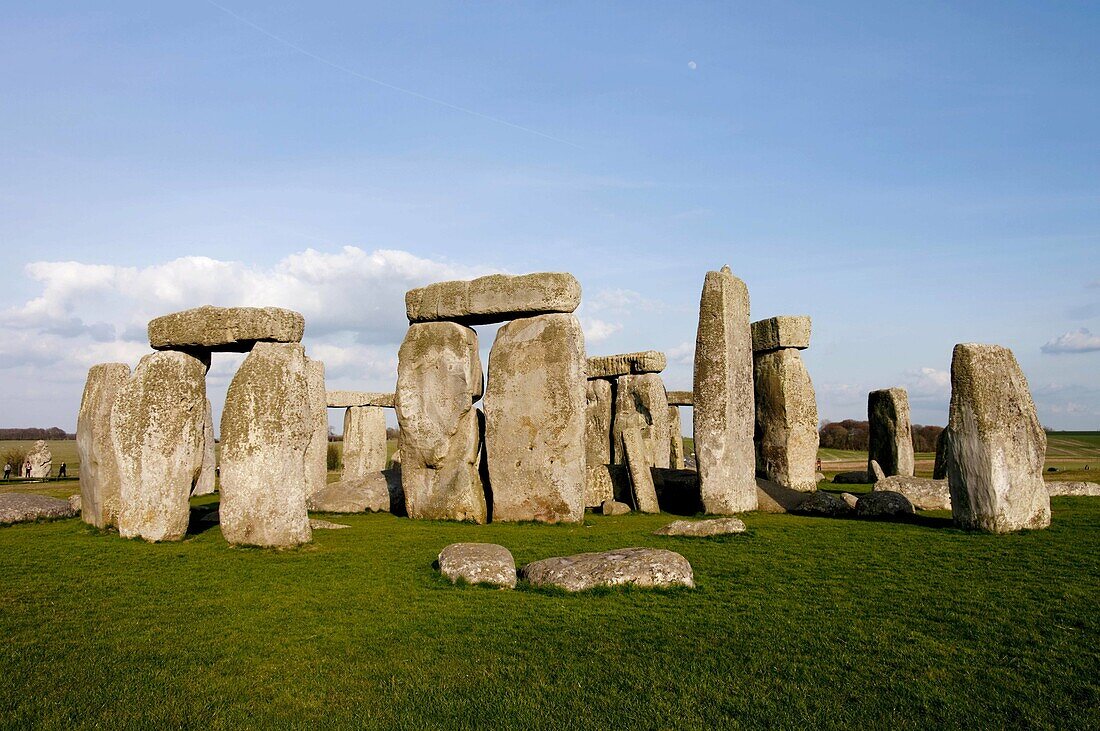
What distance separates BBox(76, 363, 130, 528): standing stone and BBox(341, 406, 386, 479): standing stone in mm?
10116

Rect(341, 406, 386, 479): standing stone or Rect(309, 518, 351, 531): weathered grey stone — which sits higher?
Rect(341, 406, 386, 479): standing stone

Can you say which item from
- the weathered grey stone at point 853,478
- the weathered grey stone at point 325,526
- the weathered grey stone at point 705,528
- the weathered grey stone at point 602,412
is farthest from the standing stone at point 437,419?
the weathered grey stone at point 853,478

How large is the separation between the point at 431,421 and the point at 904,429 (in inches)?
466

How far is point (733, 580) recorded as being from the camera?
7852mm

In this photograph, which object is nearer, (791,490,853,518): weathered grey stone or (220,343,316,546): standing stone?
(220,343,316,546): standing stone

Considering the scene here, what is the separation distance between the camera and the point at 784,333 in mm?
17516

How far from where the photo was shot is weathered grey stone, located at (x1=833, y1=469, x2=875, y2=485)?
20938mm

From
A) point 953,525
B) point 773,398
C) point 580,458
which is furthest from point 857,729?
point 773,398

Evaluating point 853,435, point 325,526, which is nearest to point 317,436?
point 325,526

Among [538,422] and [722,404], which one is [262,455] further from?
[722,404]

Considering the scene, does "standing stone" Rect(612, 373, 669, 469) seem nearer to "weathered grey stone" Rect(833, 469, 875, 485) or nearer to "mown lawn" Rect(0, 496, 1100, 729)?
"weathered grey stone" Rect(833, 469, 875, 485)

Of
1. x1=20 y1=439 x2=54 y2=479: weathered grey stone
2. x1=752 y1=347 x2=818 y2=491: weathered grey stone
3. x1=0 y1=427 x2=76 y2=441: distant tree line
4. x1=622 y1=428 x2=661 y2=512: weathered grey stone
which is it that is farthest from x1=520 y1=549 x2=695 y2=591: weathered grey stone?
x1=0 y1=427 x2=76 y2=441: distant tree line

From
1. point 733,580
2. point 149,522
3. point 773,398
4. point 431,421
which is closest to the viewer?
point 733,580

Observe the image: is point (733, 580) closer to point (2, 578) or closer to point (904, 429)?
point (2, 578)
